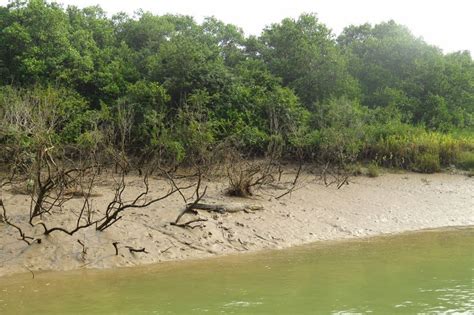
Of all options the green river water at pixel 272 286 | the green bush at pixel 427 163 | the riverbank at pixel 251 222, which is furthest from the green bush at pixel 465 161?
the green river water at pixel 272 286

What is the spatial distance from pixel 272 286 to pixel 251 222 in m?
4.21

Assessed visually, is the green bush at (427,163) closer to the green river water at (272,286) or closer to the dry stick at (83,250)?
the green river water at (272,286)

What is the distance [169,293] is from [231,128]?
34.0 feet

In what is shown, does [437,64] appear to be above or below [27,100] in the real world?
above

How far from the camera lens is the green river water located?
6.97m

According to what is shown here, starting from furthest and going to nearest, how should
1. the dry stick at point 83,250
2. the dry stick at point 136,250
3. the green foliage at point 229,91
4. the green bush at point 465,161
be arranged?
1. the green bush at point 465,161
2. the green foliage at point 229,91
3. the dry stick at point 136,250
4. the dry stick at point 83,250

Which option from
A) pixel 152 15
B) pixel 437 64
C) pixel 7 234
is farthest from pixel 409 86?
pixel 7 234

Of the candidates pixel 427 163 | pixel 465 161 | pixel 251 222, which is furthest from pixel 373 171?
pixel 251 222

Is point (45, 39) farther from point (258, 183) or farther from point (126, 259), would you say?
point (126, 259)

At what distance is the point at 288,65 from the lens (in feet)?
71.4

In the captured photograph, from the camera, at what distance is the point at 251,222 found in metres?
12.2

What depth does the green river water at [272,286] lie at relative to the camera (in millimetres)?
6969

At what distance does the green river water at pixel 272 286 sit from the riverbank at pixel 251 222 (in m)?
0.54

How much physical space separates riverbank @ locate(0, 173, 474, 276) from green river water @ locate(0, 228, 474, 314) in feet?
1.78
